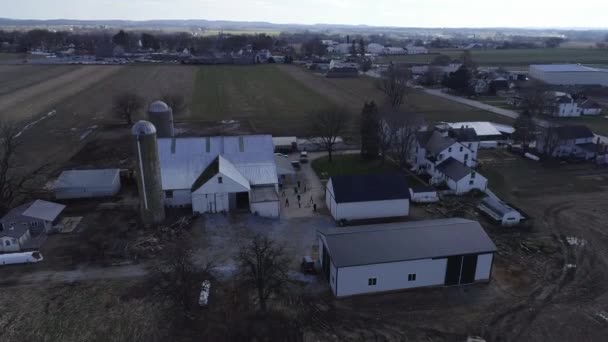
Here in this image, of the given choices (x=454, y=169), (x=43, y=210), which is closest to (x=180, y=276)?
(x=43, y=210)

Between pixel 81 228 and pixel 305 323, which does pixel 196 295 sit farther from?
pixel 81 228

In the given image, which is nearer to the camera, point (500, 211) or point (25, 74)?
point (500, 211)

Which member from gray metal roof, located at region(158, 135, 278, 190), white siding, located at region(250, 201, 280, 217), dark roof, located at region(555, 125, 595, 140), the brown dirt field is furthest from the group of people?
the brown dirt field

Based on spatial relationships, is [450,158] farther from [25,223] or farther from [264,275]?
[25,223]

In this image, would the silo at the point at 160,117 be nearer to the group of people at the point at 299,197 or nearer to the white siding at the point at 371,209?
the group of people at the point at 299,197

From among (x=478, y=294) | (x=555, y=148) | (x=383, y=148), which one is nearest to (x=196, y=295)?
(x=478, y=294)

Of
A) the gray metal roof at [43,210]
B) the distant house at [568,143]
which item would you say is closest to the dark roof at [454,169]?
the distant house at [568,143]

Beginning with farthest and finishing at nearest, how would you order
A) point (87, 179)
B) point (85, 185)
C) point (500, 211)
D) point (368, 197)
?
1. point (87, 179)
2. point (85, 185)
3. point (368, 197)
4. point (500, 211)
